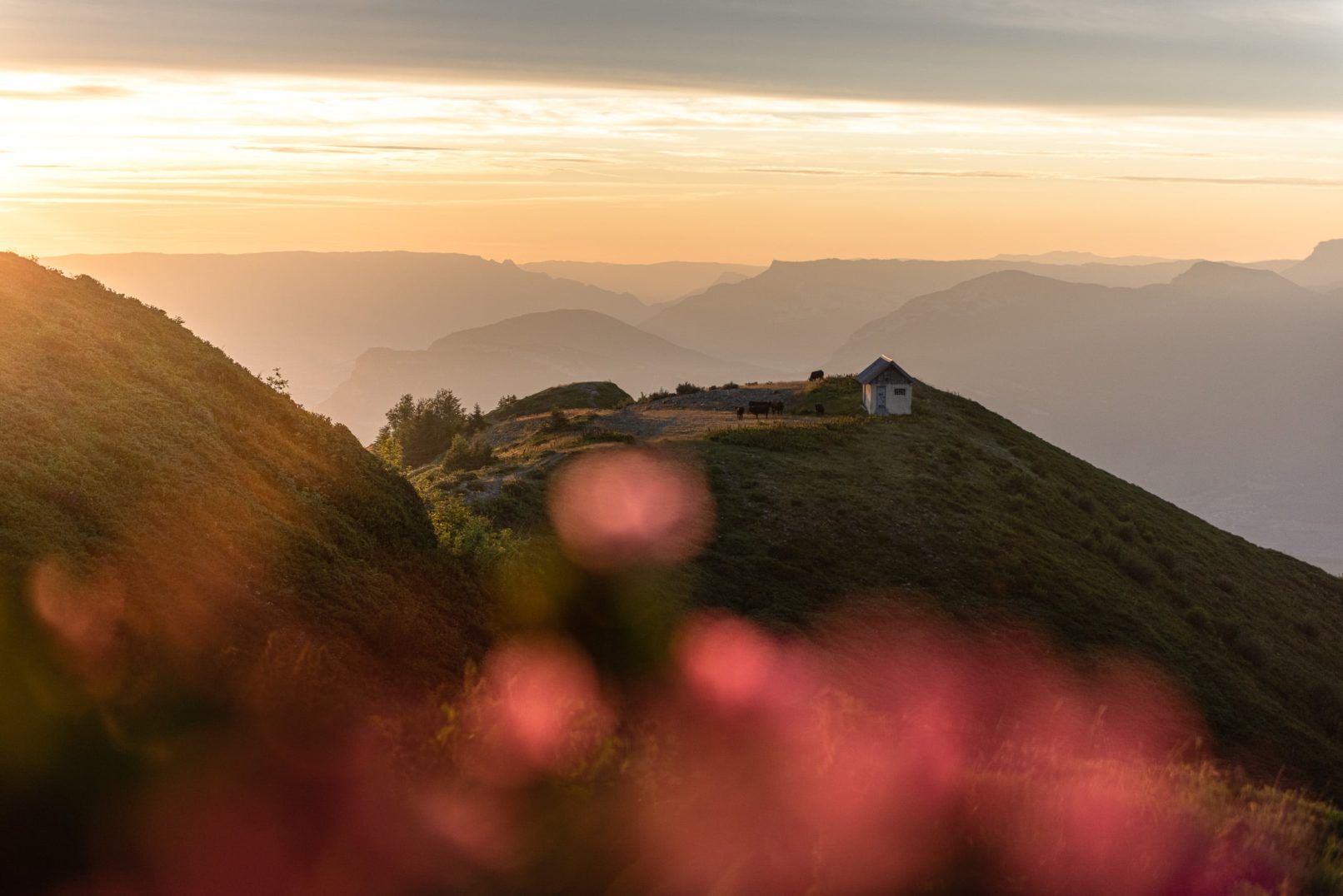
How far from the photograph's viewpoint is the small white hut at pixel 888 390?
68.4m

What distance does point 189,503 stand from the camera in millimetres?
Result: 14719

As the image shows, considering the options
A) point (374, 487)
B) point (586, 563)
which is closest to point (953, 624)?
point (586, 563)

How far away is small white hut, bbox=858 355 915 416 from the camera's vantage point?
68.4 meters

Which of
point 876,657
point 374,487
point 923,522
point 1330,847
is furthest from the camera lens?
point 923,522

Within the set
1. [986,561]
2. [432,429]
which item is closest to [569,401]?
[432,429]

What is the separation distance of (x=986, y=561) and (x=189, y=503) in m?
34.4

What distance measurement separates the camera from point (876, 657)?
3238cm

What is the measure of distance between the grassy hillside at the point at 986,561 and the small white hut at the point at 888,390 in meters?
2.62

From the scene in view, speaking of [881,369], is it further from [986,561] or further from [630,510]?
[630,510]

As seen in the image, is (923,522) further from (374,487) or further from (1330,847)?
(1330,847)

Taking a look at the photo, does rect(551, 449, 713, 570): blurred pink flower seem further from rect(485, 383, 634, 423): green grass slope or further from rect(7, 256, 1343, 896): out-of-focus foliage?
rect(485, 383, 634, 423): green grass slope

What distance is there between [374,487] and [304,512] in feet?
11.1

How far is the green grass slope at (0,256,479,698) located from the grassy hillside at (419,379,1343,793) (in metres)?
16.3

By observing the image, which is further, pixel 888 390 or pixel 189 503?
pixel 888 390
